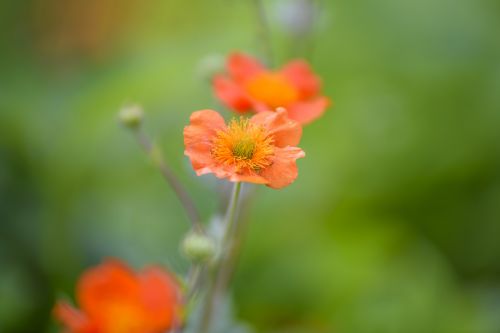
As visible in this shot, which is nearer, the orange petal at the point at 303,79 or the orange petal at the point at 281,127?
the orange petal at the point at 281,127

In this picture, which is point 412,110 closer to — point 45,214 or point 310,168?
point 310,168

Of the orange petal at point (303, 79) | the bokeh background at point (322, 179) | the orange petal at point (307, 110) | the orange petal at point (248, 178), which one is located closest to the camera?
the orange petal at point (248, 178)

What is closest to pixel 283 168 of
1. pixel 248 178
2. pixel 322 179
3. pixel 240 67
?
pixel 248 178

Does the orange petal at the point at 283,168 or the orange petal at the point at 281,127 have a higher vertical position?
the orange petal at the point at 281,127

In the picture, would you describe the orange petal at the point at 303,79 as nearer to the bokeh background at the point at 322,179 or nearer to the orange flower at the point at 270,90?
the orange flower at the point at 270,90

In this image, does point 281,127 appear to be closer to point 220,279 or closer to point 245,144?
point 245,144

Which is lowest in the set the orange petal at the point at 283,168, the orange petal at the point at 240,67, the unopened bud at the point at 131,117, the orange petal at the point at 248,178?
the orange petal at the point at 248,178

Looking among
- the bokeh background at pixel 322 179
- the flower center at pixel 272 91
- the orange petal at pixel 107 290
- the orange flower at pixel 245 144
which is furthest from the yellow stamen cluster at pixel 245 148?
the bokeh background at pixel 322 179
